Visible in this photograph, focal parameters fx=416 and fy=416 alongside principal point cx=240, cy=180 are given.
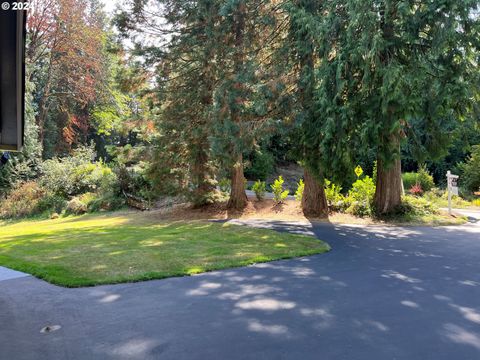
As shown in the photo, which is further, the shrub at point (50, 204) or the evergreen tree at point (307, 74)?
the shrub at point (50, 204)

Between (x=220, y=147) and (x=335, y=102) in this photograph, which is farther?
(x=220, y=147)

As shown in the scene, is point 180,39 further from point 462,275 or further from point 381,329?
point 381,329

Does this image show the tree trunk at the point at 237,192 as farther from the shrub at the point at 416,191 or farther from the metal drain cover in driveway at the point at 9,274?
the metal drain cover in driveway at the point at 9,274

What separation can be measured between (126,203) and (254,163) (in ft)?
30.1

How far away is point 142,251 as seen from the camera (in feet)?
28.3

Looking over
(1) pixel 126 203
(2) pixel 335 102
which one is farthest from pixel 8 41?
(1) pixel 126 203

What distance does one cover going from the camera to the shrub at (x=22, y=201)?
66.8 ft

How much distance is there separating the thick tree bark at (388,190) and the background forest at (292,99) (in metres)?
0.04

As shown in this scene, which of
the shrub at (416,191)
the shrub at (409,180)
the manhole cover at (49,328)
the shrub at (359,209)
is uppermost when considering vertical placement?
the shrub at (409,180)

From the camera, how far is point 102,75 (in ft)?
93.6

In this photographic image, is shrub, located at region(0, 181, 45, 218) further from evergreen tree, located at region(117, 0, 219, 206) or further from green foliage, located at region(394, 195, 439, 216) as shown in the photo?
green foliage, located at region(394, 195, 439, 216)

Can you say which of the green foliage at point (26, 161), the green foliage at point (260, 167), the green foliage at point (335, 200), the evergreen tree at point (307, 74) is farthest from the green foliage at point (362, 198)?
the green foliage at point (26, 161)
